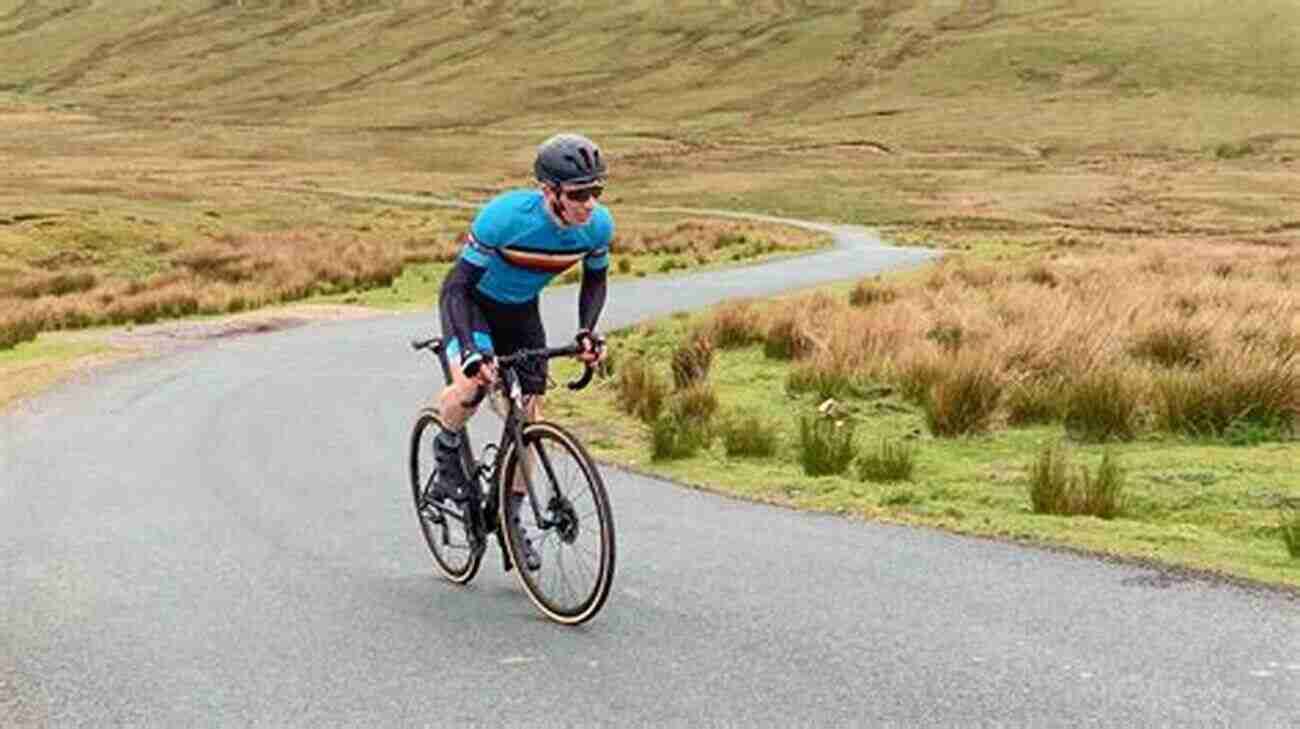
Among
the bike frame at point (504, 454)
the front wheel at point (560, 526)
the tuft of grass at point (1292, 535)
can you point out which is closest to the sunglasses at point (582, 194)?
the bike frame at point (504, 454)

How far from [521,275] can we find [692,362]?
9.04m

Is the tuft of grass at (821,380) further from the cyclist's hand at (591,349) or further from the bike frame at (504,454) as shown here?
the cyclist's hand at (591,349)

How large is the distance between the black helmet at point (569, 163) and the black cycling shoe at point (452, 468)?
1555 mm

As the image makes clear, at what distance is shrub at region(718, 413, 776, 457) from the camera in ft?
37.2

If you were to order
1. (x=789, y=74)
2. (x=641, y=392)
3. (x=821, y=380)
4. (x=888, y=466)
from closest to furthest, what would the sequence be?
(x=888, y=466) → (x=821, y=380) → (x=641, y=392) → (x=789, y=74)

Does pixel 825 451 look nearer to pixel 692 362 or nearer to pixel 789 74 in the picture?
pixel 692 362

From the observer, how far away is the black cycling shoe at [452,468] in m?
7.20

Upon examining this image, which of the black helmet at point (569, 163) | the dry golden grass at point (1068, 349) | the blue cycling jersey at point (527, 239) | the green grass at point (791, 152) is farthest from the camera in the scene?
the dry golden grass at point (1068, 349)

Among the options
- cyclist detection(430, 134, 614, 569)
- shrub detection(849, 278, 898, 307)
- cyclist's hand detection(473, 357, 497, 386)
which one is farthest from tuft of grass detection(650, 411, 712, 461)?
shrub detection(849, 278, 898, 307)

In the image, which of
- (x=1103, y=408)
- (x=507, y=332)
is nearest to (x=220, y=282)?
(x=1103, y=408)

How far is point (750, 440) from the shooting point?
1138 centimetres

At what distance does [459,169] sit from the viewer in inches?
3976

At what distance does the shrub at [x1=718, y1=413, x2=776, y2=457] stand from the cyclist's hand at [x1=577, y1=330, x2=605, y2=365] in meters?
4.76

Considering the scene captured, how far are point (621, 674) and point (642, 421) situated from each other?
754 centimetres
